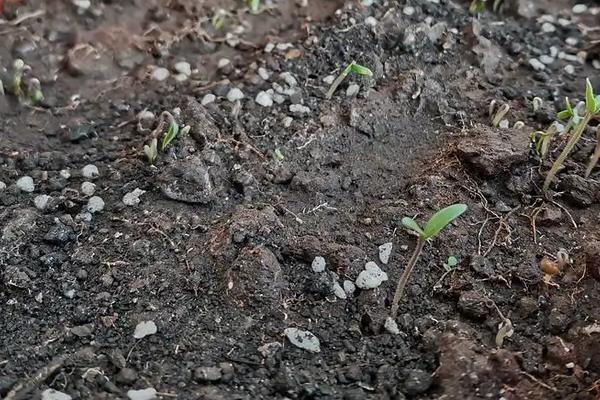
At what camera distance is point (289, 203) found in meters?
1.48

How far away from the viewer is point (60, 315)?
1.30m

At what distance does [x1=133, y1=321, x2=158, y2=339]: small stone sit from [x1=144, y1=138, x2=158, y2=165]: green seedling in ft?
1.32

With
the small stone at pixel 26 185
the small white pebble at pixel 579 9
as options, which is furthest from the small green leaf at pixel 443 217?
the small white pebble at pixel 579 9

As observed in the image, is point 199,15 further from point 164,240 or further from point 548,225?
point 548,225

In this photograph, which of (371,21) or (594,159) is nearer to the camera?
(594,159)

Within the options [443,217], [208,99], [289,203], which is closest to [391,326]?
[443,217]

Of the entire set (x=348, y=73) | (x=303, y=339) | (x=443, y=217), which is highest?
(x=443, y=217)

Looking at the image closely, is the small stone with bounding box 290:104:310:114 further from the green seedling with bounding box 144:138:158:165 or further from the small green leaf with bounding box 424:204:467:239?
the small green leaf with bounding box 424:204:467:239

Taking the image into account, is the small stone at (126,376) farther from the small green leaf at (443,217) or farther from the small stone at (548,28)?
the small stone at (548,28)

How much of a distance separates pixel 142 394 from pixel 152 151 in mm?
547

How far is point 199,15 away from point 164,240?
2.46 ft

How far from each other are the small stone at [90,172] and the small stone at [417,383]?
0.76 m

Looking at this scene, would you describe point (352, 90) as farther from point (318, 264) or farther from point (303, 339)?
point (303, 339)

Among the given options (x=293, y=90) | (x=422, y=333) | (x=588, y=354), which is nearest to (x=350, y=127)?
(x=293, y=90)
